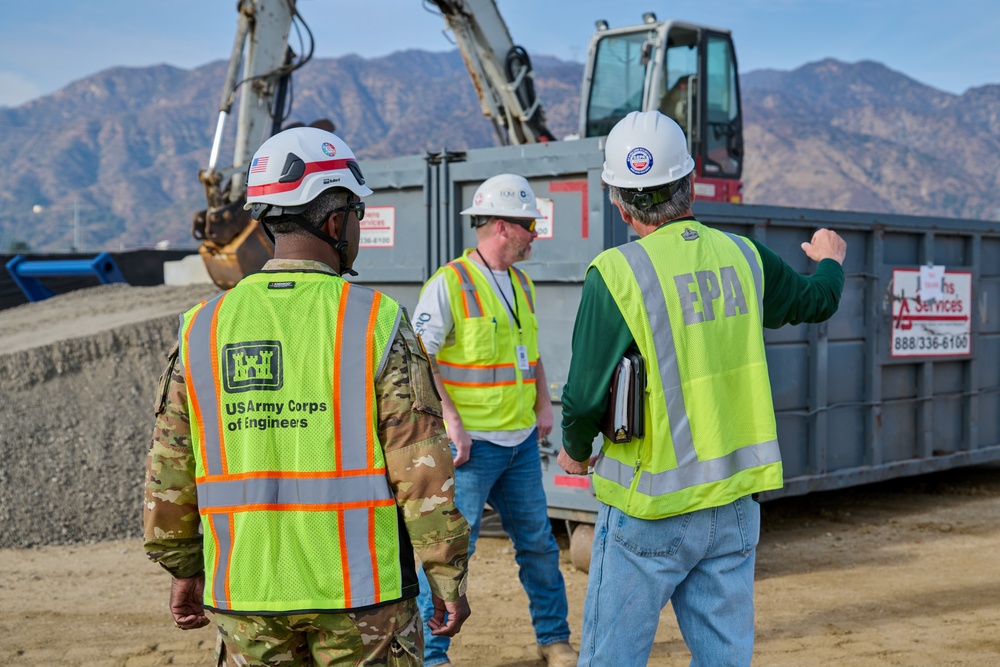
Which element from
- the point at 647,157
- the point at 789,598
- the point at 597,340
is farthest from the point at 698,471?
the point at 789,598

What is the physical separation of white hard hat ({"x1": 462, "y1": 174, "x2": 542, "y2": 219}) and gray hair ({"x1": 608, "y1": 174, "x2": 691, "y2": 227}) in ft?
5.45

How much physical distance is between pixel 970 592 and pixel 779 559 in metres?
1.17

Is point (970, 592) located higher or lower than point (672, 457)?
lower

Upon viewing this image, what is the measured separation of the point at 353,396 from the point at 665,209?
118cm

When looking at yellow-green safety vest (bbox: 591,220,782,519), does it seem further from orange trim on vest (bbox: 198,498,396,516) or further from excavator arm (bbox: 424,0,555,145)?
excavator arm (bbox: 424,0,555,145)

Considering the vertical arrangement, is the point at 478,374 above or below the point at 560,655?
above

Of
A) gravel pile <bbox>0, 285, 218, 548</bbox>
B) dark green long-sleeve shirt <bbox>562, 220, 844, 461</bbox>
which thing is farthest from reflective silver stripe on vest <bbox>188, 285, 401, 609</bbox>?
gravel pile <bbox>0, 285, 218, 548</bbox>

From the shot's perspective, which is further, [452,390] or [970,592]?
[970,592]

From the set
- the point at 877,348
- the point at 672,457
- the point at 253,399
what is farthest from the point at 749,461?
the point at 877,348

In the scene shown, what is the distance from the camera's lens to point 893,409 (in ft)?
24.8

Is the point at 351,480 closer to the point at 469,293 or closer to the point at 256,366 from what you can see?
the point at 256,366

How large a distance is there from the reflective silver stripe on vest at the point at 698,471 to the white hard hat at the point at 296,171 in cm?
108

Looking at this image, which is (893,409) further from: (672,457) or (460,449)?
(672,457)

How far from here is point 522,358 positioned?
187 inches
